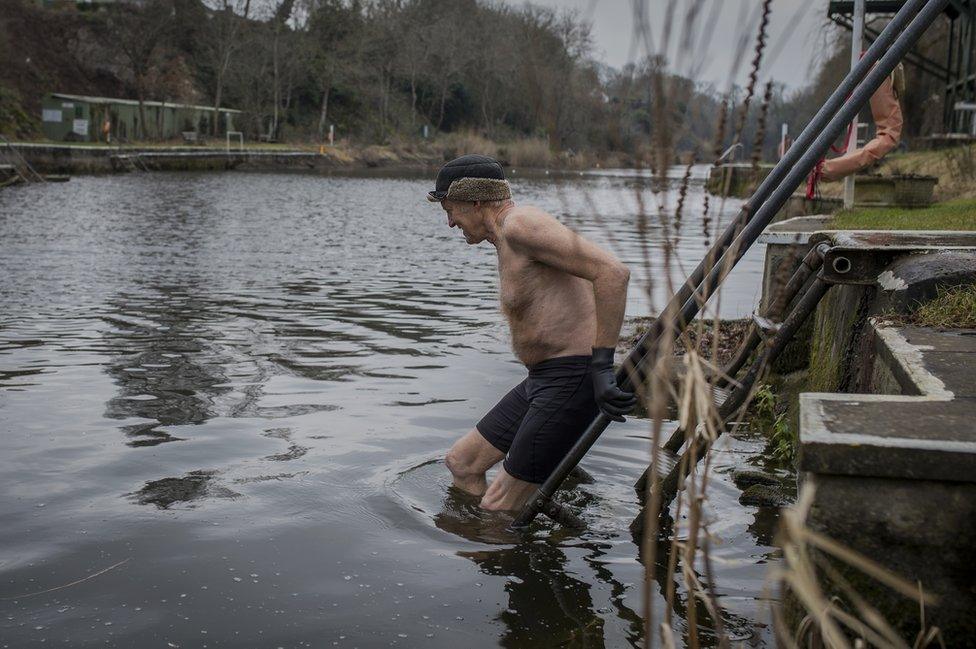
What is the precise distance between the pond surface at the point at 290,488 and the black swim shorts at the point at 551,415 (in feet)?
1.31

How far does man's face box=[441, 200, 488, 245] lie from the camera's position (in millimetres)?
5152

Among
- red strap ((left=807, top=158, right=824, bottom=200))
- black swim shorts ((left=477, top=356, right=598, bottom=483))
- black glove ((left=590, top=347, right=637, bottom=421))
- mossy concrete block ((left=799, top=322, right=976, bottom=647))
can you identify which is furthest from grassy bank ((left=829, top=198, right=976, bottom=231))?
mossy concrete block ((left=799, top=322, right=976, bottom=647))

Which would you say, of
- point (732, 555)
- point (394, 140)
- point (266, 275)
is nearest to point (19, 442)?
point (732, 555)

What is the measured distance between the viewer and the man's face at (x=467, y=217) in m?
5.15

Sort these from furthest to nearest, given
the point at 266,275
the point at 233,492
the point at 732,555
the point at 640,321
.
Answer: the point at 266,275, the point at 640,321, the point at 233,492, the point at 732,555

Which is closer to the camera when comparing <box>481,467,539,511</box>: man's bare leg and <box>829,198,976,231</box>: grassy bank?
<box>481,467,539,511</box>: man's bare leg

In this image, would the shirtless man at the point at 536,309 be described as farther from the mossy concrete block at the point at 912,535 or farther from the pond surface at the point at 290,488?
the mossy concrete block at the point at 912,535

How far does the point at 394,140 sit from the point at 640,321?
239ft

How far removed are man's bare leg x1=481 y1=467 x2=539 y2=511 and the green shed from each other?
5720 centimetres

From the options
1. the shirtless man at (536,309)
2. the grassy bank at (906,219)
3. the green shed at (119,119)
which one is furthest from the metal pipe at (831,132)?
the green shed at (119,119)

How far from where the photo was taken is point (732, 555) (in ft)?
16.6

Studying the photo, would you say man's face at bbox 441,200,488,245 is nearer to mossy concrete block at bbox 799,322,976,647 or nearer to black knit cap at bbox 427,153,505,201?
black knit cap at bbox 427,153,505,201

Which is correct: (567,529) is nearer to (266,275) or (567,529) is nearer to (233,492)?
(233,492)

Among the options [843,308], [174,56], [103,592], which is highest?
[174,56]
